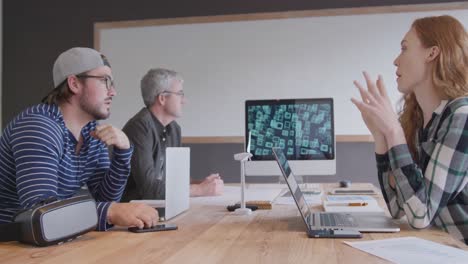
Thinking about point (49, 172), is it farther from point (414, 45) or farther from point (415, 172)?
point (414, 45)

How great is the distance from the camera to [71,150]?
1.49 meters

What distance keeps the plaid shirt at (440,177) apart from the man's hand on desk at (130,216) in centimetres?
71

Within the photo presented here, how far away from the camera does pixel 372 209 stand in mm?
1507

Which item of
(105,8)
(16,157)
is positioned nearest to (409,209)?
(16,157)

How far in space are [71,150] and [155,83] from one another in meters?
1.13

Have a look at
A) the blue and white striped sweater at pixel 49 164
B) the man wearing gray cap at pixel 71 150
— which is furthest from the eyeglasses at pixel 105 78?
the blue and white striped sweater at pixel 49 164

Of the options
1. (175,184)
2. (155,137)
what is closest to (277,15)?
(155,137)

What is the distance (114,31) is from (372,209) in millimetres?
3115

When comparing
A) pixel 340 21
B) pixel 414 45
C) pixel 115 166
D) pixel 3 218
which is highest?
pixel 340 21

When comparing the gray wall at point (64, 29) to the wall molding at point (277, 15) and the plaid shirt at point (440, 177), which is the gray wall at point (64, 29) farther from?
the plaid shirt at point (440, 177)

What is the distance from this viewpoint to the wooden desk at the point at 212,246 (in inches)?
35.5

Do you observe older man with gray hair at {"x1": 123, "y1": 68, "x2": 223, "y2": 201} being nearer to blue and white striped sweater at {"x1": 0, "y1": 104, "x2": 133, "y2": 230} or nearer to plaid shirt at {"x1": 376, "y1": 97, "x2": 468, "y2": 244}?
blue and white striped sweater at {"x1": 0, "y1": 104, "x2": 133, "y2": 230}

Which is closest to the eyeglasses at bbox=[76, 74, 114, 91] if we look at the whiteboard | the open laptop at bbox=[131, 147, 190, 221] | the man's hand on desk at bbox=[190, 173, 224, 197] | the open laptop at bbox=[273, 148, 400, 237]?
the open laptop at bbox=[131, 147, 190, 221]

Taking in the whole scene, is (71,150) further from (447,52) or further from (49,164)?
(447,52)
